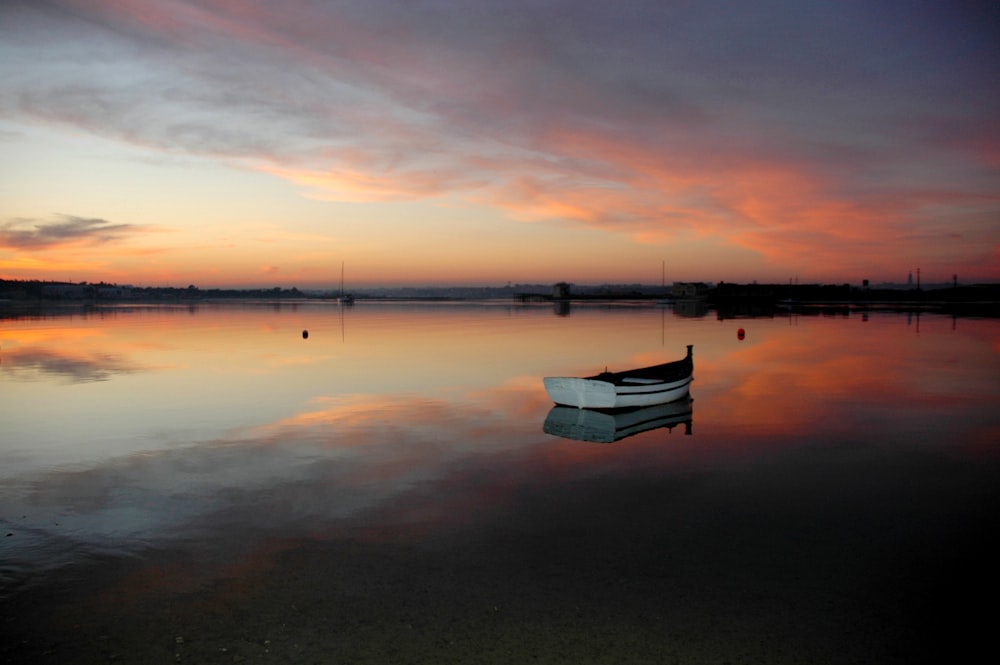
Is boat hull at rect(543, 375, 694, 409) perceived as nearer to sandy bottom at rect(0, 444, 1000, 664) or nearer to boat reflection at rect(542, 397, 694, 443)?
boat reflection at rect(542, 397, 694, 443)

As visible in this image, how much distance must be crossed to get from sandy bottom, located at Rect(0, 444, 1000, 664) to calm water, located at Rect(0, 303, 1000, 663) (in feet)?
0.14

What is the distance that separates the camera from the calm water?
8109mm

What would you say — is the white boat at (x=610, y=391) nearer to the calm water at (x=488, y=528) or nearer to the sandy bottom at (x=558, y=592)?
the calm water at (x=488, y=528)

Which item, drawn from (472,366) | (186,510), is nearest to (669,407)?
(472,366)

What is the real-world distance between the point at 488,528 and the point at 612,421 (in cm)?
1169

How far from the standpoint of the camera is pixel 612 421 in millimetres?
22688

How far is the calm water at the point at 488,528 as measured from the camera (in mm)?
8109

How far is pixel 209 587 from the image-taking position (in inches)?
367

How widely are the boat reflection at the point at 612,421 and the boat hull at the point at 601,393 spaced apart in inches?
13.5

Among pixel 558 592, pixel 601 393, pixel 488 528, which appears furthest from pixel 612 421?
pixel 558 592

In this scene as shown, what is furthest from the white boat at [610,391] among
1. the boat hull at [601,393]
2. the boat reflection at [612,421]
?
the boat reflection at [612,421]

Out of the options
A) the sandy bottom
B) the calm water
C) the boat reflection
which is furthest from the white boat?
the sandy bottom

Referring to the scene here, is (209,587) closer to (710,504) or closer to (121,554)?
(121,554)

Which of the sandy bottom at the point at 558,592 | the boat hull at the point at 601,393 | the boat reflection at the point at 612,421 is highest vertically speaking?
the boat hull at the point at 601,393
